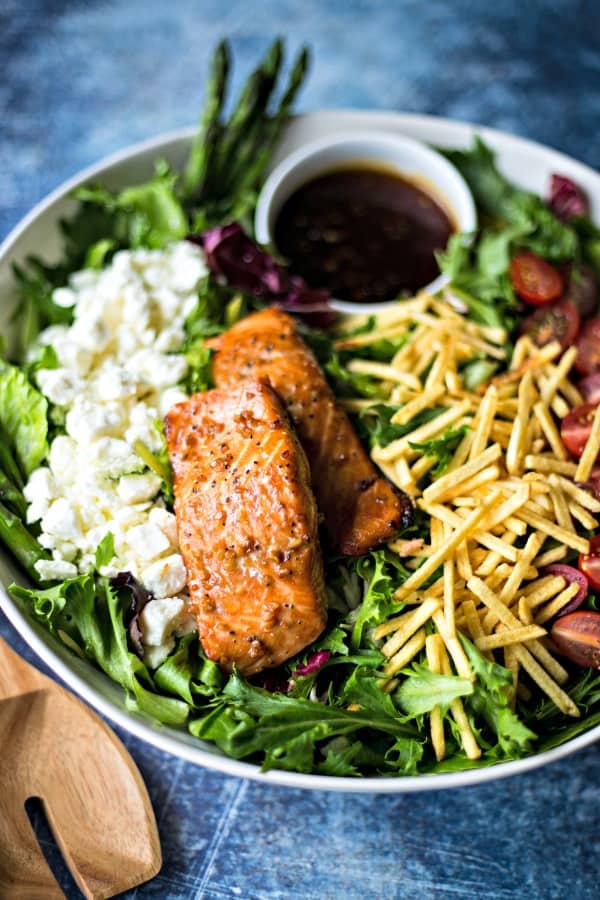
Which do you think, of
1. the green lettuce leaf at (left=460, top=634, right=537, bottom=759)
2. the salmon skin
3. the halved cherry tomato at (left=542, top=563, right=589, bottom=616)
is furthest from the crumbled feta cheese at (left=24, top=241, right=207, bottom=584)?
the halved cherry tomato at (left=542, top=563, right=589, bottom=616)

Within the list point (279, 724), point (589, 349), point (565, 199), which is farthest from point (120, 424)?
point (565, 199)

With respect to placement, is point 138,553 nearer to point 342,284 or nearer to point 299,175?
point 342,284

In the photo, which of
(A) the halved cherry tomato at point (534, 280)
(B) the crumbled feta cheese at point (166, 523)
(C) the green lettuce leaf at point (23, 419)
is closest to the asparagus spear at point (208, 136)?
(C) the green lettuce leaf at point (23, 419)

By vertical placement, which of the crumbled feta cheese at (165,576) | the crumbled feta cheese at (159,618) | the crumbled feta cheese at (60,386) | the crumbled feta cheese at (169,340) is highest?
the crumbled feta cheese at (60,386)

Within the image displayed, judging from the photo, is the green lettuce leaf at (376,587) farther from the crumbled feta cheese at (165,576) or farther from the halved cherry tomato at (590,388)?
the halved cherry tomato at (590,388)

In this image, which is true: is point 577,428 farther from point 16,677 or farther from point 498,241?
point 16,677

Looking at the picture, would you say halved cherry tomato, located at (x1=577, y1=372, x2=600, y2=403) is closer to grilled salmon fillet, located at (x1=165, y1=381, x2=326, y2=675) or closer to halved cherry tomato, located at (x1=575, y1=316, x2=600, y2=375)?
halved cherry tomato, located at (x1=575, y1=316, x2=600, y2=375)
